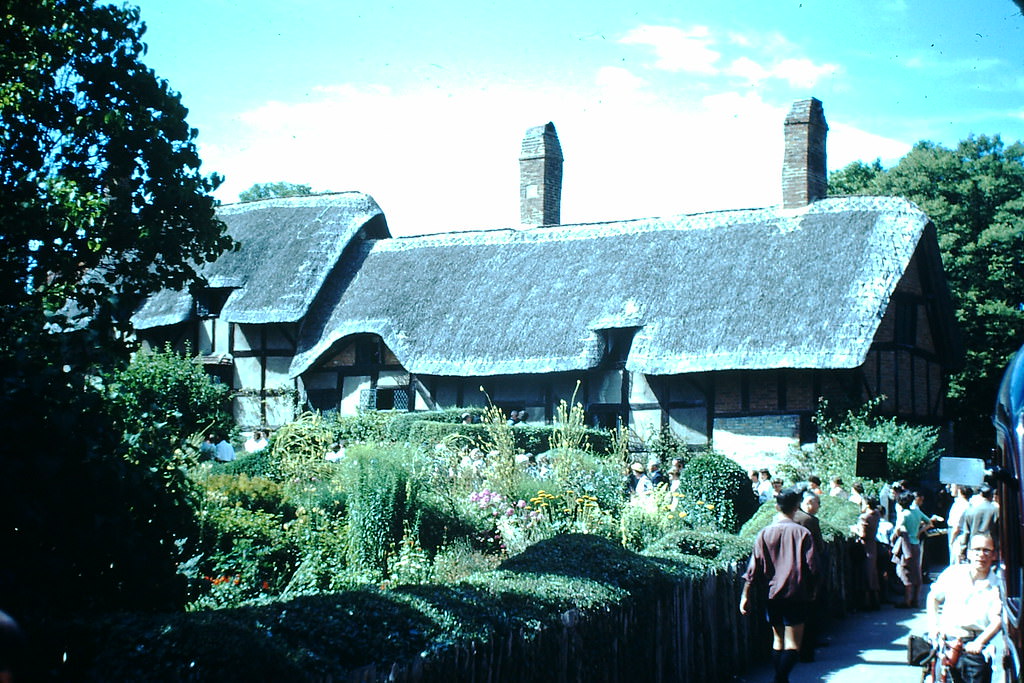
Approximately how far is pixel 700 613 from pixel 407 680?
4357 millimetres

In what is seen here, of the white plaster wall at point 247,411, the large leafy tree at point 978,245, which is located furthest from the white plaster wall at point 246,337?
the large leafy tree at point 978,245

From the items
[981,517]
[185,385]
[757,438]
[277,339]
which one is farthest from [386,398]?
[981,517]

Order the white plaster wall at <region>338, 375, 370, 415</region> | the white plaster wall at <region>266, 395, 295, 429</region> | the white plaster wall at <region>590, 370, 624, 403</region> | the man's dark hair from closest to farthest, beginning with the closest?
the man's dark hair, the white plaster wall at <region>590, 370, 624, 403</region>, the white plaster wall at <region>338, 375, 370, 415</region>, the white plaster wall at <region>266, 395, 295, 429</region>

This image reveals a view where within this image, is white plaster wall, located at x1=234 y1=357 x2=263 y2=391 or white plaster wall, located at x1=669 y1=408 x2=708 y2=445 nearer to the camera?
white plaster wall, located at x1=669 y1=408 x2=708 y2=445

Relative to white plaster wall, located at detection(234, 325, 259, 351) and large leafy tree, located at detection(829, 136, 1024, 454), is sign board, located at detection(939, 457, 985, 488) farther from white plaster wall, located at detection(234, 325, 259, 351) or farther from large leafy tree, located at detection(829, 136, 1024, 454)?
large leafy tree, located at detection(829, 136, 1024, 454)

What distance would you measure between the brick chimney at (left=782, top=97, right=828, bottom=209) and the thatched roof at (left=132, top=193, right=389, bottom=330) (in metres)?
12.2

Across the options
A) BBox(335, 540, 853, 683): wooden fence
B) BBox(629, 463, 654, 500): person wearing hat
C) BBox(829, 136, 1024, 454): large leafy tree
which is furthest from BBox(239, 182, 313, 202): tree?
BBox(335, 540, 853, 683): wooden fence

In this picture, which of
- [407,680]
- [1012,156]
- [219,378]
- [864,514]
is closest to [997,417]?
[407,680]

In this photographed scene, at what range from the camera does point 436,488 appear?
546 inches

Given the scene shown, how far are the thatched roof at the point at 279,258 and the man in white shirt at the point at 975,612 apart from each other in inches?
888

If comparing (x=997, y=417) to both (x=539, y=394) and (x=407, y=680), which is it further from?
(x=539, y=394)

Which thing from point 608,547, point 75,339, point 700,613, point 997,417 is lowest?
point 700,613

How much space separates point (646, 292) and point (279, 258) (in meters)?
10.7

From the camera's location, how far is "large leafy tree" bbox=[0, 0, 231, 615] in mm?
5371
